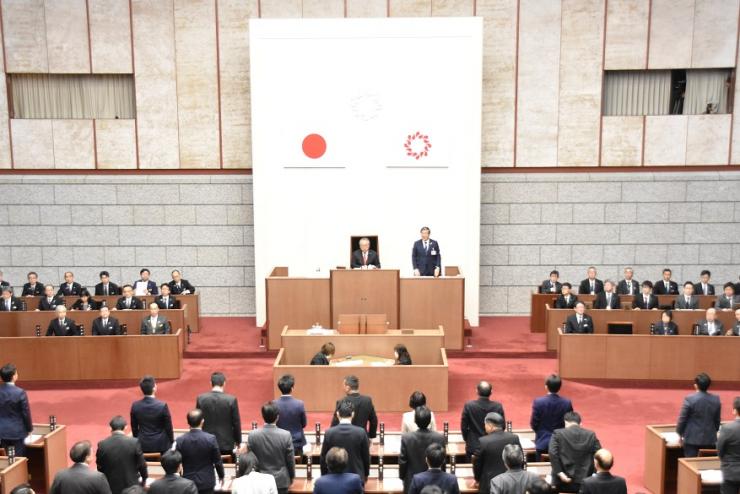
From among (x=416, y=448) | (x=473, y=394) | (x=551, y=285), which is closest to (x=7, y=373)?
(x=416, y=448)

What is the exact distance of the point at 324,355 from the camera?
8930 millimetres

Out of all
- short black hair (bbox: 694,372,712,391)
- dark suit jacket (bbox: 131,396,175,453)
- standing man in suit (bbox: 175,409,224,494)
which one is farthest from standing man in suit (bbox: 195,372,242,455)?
short black hair (bbox: 694,372,712,391)

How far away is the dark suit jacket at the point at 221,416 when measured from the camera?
21.6 feet

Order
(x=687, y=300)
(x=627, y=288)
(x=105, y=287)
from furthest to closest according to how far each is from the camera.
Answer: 1. (x=105, y=287)
2. (x=627, y=288)
3. (x=687, y=300)

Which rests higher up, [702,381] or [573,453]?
[702,381]

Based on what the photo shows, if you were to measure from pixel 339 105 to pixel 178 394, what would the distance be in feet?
17.7

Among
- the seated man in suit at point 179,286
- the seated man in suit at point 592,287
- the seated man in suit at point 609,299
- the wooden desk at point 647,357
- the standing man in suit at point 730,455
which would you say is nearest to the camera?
the standing man in suit at point 730,455

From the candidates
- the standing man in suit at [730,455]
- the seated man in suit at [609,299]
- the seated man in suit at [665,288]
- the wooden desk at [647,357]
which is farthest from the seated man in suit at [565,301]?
the standing man in suit at [730,455]

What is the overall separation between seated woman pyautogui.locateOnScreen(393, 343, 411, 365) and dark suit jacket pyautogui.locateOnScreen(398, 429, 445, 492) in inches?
125

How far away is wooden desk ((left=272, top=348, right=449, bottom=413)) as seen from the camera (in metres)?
8.80

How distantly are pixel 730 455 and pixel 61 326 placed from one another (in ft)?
26.6

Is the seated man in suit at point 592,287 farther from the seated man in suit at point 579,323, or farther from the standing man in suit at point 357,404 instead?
the standing man in suit at point 357,404

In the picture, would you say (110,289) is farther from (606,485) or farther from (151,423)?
(606,485)

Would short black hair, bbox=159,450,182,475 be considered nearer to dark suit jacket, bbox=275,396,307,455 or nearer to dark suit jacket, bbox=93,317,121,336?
dark suit jacket, bbox=275,396,307,455
